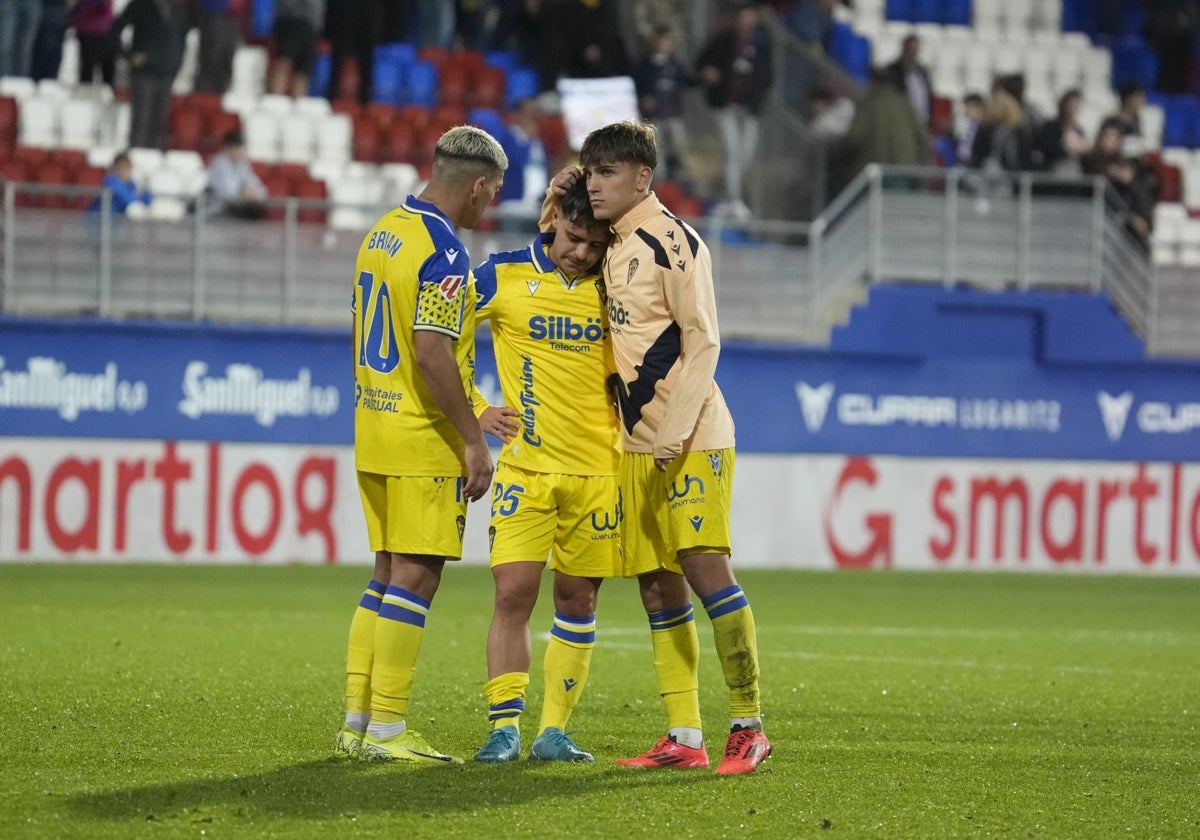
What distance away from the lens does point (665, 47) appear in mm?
20266

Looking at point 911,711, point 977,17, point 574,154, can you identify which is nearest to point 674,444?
point 911,711

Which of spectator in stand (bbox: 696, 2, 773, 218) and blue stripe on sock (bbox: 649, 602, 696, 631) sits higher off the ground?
spectator in stand (bbox: 696, 2, 773, 218)

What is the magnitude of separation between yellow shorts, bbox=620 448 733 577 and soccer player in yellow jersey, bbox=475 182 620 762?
9 centimetres

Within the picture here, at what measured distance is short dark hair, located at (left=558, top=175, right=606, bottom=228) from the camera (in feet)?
21.9

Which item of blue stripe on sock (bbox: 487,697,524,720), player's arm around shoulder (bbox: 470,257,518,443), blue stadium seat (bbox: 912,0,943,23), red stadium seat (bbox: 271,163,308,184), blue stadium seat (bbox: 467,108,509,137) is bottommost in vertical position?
blue stripe on sock (bbox: 487,697,524,720)

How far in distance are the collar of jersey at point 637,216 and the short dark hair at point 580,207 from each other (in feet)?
0.32

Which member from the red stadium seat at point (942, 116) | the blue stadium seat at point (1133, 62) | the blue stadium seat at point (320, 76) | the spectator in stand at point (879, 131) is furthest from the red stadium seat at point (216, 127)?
the blue stadium seat at point (1133, 62)

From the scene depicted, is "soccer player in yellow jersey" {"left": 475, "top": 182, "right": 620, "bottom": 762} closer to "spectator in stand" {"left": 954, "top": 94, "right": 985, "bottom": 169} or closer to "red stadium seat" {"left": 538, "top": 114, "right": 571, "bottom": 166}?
"red stadium seat" {"left": 538, "top": 114, "right": 571, "bottom": 166}

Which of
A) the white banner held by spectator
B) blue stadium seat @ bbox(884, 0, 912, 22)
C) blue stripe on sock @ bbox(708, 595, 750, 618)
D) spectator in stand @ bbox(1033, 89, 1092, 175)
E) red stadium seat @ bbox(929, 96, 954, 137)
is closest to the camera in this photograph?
blue stripe on sock @ bbox(708, 595, 750, 618)

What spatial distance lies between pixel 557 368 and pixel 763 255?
11.8 metres

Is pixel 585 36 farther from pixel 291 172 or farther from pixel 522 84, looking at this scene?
pixel 291 172

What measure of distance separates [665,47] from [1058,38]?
24.0 ft

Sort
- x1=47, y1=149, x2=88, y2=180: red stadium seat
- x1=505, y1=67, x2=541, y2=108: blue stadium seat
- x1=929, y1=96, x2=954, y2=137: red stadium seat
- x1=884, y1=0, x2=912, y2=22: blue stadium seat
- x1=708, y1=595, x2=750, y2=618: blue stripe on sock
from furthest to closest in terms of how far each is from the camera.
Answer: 1. x1=884, y1=0, x2=912, y2=22: blue stadium seat
2. x1=929, y1=96, x2=954, y2=137: red stadium seat
3. x1=505, y1=67, x2=541, y2=108: blue stadium seat
4. x1=47, y1=149, x2=88, y2=180: red stadium seat
5. x1=708, y1=595, x2=750, y2=618: blue stripe on sock

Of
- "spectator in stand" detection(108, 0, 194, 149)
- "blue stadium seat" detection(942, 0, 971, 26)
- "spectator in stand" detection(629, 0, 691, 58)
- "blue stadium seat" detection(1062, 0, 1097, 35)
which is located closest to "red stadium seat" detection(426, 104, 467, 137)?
"spectator in stand" detection(629, 0, 691, 58)
